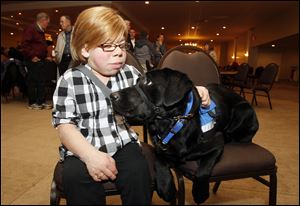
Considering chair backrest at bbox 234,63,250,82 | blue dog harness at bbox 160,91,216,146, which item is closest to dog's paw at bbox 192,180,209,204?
blue dog harness at bbox 160,91,216,146

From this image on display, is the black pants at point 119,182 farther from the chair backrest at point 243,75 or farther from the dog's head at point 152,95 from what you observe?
the chair backrest at point 243,75

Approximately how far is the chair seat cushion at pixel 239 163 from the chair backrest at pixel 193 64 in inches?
19.1

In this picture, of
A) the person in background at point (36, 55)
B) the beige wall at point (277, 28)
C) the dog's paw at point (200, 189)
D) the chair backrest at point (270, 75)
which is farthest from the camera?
the beige wall at point (277, 28)

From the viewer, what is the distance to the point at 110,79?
3.32 ft

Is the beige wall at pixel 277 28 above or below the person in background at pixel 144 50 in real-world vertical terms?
above

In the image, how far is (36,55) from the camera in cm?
409

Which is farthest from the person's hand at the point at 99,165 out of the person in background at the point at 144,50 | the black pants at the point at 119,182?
the person in background at the point at 144,50

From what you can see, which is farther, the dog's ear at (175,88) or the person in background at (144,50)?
the person in background at (144,50)

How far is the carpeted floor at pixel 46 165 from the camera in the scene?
156cm

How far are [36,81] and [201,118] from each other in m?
3.64

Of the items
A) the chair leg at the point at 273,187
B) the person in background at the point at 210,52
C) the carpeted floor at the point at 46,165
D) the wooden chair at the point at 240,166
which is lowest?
the carpeted floor at the point at 46,165

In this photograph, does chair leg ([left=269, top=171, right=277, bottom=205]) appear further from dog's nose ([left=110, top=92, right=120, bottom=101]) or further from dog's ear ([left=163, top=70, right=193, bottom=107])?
dog's nose ([left=110, top=92, right=120, bottom=101])

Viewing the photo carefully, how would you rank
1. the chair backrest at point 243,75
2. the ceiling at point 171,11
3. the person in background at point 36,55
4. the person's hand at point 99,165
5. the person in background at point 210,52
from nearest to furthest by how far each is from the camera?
1. the person's hand at point 99,165
2. the person in background at point 210,52
3. the person in background at point 36,55
4. the chair backrest at point 243,75
5. the ceiling at point 171,11

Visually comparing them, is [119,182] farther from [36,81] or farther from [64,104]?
[36,81]
